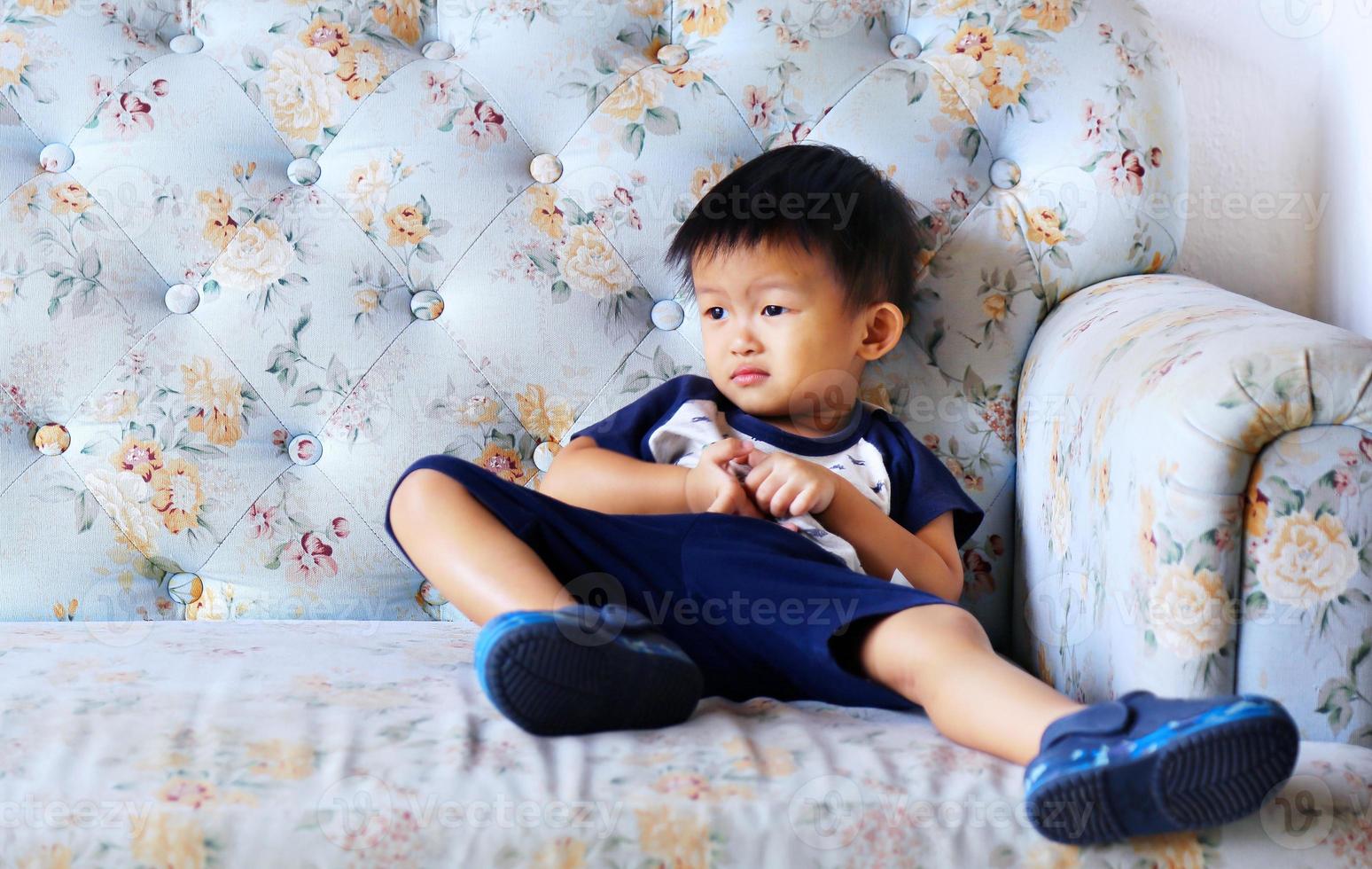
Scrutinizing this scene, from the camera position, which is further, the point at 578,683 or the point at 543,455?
the point at 543,455

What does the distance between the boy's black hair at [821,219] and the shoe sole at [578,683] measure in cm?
52

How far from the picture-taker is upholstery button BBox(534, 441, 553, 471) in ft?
4.34

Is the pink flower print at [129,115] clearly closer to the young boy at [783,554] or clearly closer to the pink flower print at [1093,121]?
the young boy at [783,554]

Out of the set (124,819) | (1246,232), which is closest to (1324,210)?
(1246,232)

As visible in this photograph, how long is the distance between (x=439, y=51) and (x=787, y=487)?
72 centimetres

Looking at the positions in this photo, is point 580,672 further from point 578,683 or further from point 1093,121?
point 1093,121

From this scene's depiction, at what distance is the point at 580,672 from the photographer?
0.77 m

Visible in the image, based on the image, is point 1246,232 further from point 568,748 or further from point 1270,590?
point 568,748

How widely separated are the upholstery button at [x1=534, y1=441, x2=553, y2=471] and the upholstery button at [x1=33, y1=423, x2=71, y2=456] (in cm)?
49

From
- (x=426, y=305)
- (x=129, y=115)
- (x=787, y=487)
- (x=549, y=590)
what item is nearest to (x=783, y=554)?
(x=787, y=487)

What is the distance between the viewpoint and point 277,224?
131cm

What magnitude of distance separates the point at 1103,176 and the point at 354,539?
91 centimetres

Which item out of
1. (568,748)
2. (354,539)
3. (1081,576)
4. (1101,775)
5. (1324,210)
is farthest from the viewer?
(1324,210)

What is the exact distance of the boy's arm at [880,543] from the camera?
42.6 inches
